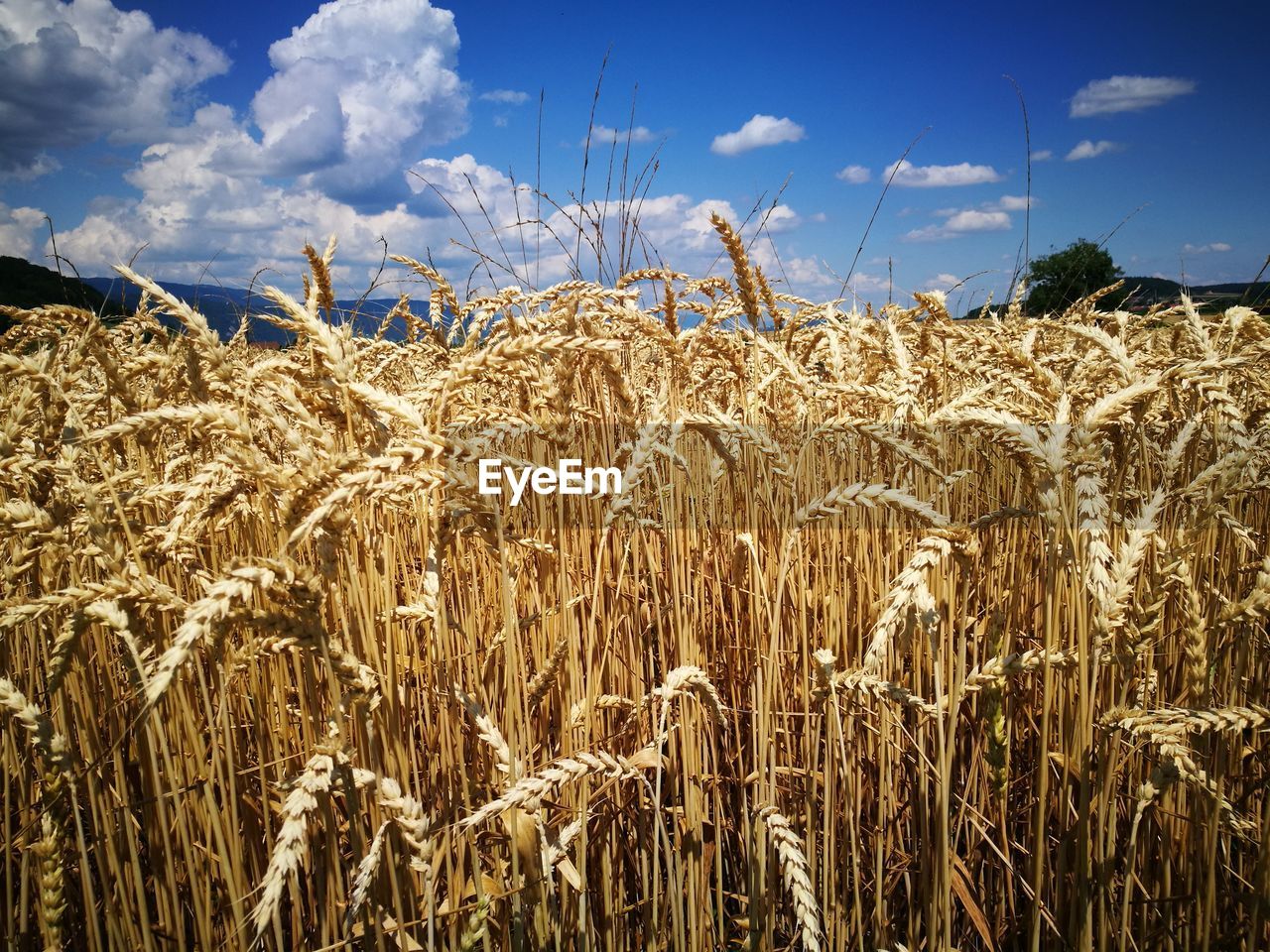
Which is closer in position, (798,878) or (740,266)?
(798,878)

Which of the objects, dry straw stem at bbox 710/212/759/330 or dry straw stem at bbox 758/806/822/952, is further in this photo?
dry straw stem at bbox 710/212/759/330

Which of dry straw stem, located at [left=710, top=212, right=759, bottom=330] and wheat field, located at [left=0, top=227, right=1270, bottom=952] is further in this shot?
dry straw stem, located at [left=710, top=212, right=759, bottom=330]

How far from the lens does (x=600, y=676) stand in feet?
5.22

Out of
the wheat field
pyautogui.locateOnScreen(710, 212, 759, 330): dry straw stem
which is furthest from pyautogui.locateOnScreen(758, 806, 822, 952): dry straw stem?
pyautogui.locateOnScreen(710, 212, 759, 330): dry straw stem

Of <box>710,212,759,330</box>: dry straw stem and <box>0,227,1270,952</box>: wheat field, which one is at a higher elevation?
<box>710,212,759,330</box>: dry straw stem

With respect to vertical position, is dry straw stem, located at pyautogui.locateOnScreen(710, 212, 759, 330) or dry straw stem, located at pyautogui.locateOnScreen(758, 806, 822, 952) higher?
dry straw stem, located at pyautogui.locateOnScreen(710, 212, 759, 330)

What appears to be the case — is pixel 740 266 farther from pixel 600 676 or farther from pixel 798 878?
pixel 798 878

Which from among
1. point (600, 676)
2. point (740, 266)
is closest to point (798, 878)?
point (600, 676)

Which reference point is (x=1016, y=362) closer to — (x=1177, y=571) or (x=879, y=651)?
(x=1177, y=571)

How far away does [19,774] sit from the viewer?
1345 mm

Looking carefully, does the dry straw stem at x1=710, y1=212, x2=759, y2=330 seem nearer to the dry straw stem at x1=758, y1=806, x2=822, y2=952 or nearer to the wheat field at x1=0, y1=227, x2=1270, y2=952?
the wheat field at x1=0, y1=227, x2=1270, y2=952

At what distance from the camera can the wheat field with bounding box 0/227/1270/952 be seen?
97 cm

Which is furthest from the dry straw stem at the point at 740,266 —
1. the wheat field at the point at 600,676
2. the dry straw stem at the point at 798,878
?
the dry straw stem at the point at 798,878

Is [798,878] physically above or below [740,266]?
below
